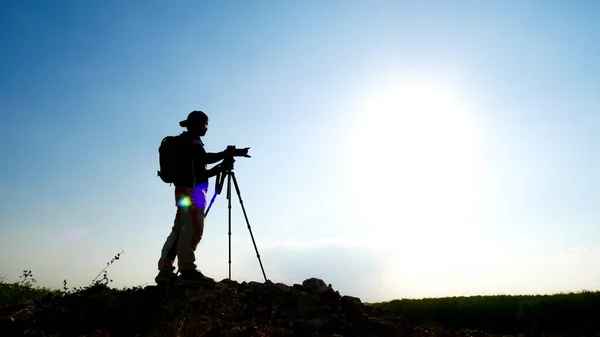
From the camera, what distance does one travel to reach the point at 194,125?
8891 millimetres

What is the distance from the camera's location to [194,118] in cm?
889

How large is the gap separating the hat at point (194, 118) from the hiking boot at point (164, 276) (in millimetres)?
3072

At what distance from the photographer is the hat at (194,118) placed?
889 cm

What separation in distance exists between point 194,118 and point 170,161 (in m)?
1.10

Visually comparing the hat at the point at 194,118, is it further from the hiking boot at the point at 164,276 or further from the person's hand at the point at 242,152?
the hiking boot at the point at 164,276

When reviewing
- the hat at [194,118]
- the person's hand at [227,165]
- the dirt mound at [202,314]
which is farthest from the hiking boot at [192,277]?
the hat at [194,118]

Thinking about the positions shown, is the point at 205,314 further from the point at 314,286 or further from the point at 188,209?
the point at 314,286

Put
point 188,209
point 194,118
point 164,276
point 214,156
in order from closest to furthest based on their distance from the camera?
point 188,209
point 164,276
point 214,156
point 194,118

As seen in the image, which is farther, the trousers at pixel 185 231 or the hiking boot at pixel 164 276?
the hiking boot at pixel 164 276

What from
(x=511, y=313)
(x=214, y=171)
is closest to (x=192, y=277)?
Answer: (x=214, y=171)

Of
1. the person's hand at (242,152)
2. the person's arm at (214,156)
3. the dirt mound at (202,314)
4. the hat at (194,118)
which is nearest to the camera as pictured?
the dirt mound at (202,314)

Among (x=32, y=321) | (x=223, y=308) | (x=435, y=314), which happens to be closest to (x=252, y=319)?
(x=223, y=308)

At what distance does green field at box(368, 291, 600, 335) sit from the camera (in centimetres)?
889

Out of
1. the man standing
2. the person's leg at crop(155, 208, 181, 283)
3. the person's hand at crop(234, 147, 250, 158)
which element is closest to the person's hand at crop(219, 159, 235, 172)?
the man standing
